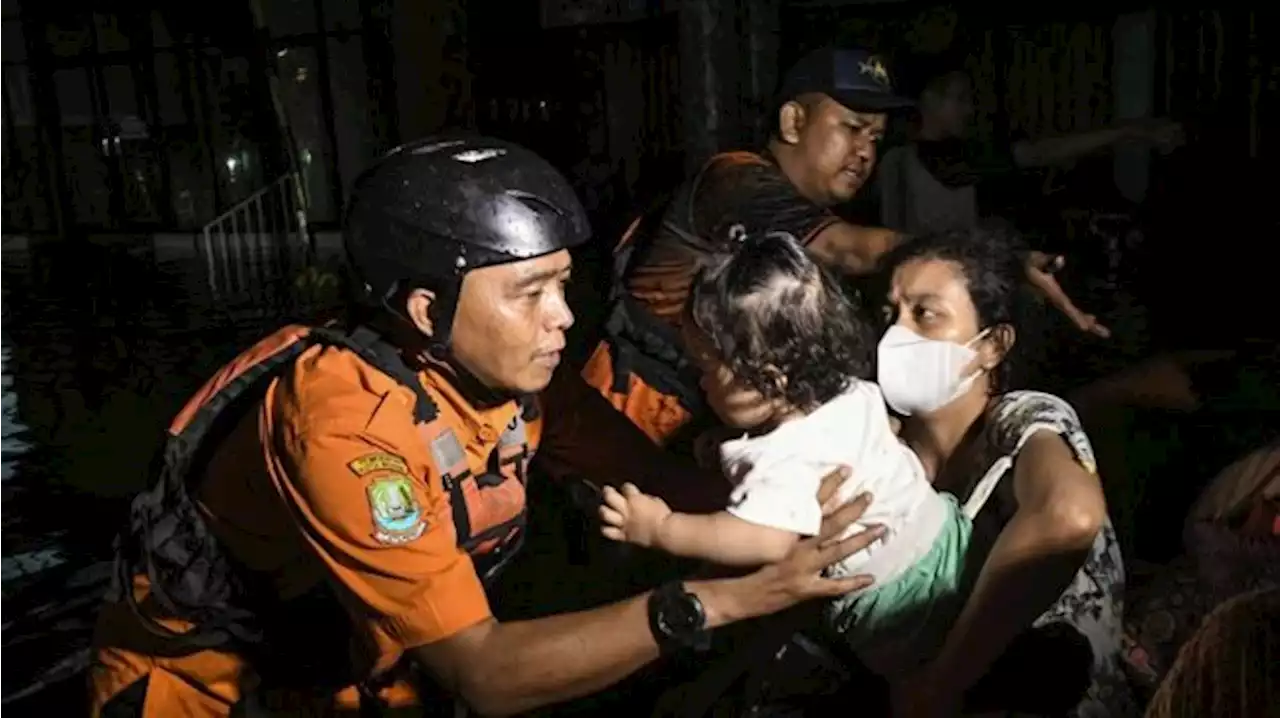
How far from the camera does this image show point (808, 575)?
7.83ft

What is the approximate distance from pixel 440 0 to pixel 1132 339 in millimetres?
4345

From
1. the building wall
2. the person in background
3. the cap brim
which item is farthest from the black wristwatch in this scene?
the building wall

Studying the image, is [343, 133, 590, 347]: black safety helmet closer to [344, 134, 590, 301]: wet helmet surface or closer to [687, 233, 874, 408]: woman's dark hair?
[344, 134, 590, 301]: wet helmet surface

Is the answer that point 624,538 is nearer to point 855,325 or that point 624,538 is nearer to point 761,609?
point 761,609

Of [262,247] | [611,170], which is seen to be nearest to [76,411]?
[611,170]

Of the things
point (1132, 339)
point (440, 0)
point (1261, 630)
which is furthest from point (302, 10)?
point (1261, 630)

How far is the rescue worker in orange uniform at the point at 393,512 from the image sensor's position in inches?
90.4

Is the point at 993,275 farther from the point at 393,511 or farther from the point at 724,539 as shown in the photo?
the point at 393,511

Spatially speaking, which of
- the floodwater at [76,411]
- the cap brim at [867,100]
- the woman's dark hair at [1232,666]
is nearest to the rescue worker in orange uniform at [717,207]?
the cap brim at [867,100]

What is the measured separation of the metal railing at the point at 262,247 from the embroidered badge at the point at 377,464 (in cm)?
1034

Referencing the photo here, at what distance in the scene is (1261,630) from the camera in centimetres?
126

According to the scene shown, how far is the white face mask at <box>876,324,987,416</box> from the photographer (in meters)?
2.85

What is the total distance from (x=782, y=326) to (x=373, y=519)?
3.06 ft

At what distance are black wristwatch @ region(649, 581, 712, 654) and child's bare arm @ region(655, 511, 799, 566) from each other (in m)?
0.20
